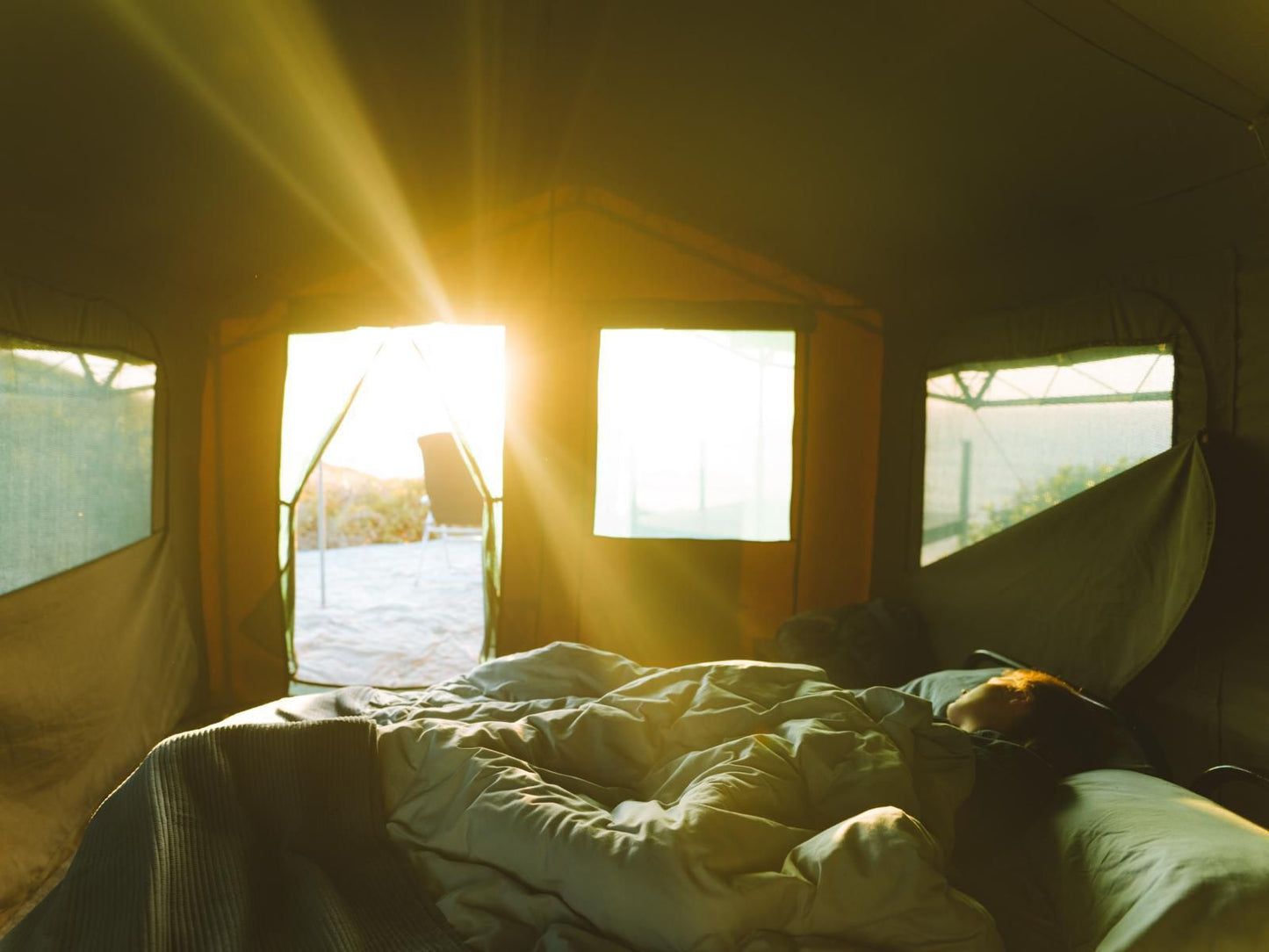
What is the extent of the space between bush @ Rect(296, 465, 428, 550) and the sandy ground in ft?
1.76

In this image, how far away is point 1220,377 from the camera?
6.50 ft

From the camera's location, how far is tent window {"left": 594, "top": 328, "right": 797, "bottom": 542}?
12.0 ft

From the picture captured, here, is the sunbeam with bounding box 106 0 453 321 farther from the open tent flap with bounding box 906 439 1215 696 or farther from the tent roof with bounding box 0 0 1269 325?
the open tent flap with bounding box 906 439 1215 696

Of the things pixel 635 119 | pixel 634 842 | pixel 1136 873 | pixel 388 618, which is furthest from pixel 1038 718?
pixel 388 618

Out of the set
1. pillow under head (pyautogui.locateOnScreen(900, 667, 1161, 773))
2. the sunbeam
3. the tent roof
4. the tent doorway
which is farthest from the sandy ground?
pillow under head (pyautogui.locateOnScreen(900, 667, 1161, 773))

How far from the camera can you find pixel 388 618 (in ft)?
15.3

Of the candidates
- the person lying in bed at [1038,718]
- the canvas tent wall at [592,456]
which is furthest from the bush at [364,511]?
the person lying in bed at [1038,718]

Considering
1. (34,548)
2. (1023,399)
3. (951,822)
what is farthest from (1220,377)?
(34,548)

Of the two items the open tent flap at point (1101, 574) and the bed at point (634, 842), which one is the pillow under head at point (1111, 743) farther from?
the open tent flap at point (1101, 574)

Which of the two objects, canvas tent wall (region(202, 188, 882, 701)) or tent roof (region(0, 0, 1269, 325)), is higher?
tent roof (region(0, 0, 1269, 325))

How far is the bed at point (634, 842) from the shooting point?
1.05 metres

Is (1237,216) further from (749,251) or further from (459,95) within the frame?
(459,95)

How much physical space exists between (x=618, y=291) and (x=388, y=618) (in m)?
2.45

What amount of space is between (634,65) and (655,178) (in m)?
0.87
